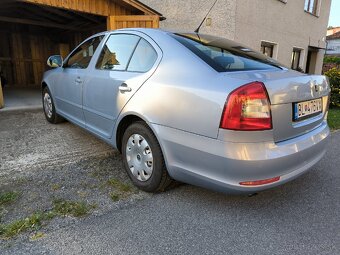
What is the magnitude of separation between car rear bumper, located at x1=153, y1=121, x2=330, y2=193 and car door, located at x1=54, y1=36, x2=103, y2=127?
1.74 meters

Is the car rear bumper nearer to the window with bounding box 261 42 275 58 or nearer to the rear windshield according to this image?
the rear windshield

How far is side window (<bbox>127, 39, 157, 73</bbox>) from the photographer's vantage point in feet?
9.29

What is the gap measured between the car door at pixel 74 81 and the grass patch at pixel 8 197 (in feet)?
4.47

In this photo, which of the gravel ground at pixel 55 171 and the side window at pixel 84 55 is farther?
the side window at pixel 84 55

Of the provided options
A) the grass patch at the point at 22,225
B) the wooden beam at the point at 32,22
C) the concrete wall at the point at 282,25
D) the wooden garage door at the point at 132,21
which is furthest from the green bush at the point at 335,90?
the grass patch at the point at 22,225

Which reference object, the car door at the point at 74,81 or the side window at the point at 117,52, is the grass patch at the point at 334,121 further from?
the car door at the point at 74,81

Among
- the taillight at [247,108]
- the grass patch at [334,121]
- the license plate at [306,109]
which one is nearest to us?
the taillight at [247,108]

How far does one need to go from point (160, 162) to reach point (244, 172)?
0.84 meters

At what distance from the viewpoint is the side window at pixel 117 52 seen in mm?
3180

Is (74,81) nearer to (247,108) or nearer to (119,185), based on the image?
(119,185)

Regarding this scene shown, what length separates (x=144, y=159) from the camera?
2.85 meters

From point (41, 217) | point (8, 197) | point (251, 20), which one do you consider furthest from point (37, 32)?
point (41, 217)

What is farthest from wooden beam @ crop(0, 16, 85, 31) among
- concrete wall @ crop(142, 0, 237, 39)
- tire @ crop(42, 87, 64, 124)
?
tire @ crop(42, 87, 64, 124)

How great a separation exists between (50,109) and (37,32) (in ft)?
26.0
